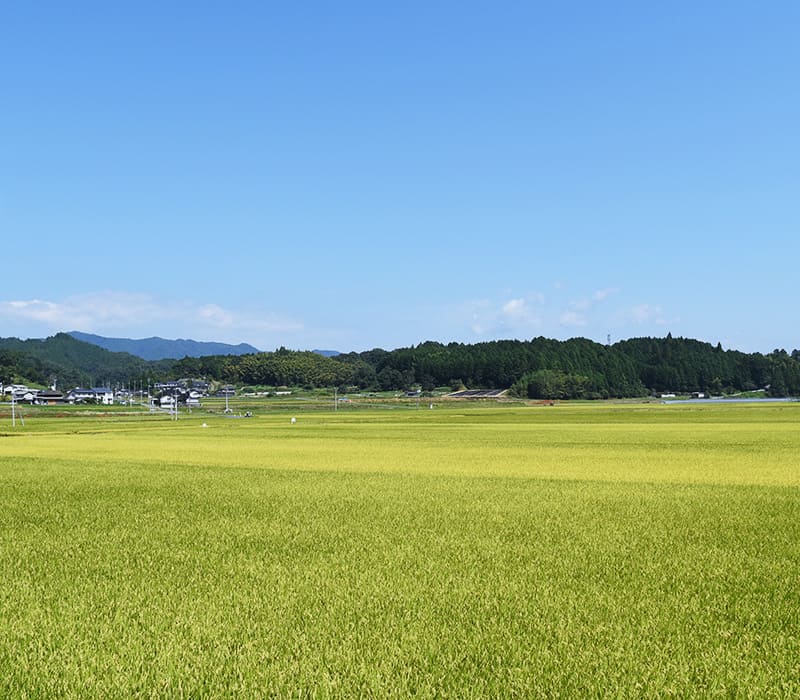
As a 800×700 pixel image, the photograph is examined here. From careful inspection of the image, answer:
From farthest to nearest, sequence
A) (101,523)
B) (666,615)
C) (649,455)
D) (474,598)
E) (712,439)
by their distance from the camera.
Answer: (712,439) → (649,455) → (101,523) → (474,598) → (666,615)

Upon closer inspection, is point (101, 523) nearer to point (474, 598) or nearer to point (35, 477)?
point (474, 598)

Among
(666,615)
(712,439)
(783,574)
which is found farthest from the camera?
(712,439)

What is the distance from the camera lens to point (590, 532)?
13.8 m

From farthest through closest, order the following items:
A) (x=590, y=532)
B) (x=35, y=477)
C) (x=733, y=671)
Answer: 1. (x=35, y=477)
2. (x=590, y=532)
3. (x=733, y=671)

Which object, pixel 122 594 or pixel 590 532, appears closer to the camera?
pixel 122 594

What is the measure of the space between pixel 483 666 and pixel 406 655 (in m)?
0.68

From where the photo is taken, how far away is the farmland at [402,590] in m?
6.68

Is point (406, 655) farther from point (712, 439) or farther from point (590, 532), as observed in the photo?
point (712, 439)

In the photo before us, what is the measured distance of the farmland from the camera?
263 inches

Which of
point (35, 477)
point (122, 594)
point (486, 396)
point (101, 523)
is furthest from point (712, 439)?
point (486, 396)

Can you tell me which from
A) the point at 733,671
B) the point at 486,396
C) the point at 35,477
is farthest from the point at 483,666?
the point at 486,396

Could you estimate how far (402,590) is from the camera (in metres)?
9.48

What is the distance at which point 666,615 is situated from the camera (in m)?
8.40

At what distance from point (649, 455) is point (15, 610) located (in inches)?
1135
